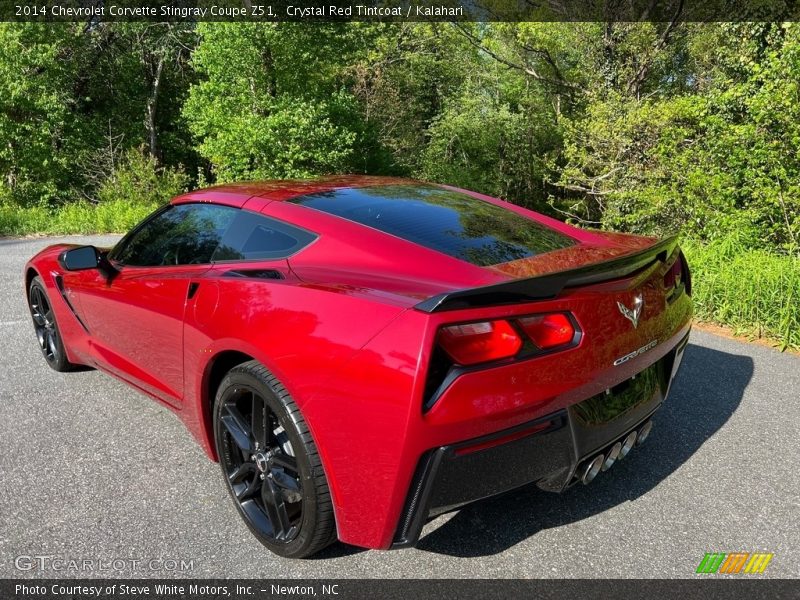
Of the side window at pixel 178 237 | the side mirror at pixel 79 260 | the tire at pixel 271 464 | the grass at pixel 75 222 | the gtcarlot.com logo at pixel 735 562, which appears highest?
the side window at pixel 178 237

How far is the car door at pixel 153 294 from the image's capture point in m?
2.70

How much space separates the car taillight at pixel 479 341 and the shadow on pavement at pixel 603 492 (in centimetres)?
50

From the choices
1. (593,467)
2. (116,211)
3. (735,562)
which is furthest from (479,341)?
(116,211)

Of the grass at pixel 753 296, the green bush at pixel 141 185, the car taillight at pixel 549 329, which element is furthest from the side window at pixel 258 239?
the green bush at pixel 141 185

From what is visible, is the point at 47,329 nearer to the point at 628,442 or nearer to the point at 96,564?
the point at 96,564

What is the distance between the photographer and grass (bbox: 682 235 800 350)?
4.90 m

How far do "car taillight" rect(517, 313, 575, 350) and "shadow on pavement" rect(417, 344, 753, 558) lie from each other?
21.6 inches

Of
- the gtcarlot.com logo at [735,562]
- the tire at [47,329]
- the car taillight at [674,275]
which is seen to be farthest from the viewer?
the tire at [47,329]

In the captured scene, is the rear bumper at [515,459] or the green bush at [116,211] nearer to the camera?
the rear bumper at [515,459]

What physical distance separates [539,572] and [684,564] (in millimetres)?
533

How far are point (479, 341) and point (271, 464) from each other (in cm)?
99

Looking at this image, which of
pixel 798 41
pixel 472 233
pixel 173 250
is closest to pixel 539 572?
pixel 472 233

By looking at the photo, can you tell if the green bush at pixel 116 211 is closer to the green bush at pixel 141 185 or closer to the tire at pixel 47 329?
the green bush at pixel 141 185

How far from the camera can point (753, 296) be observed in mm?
5164
